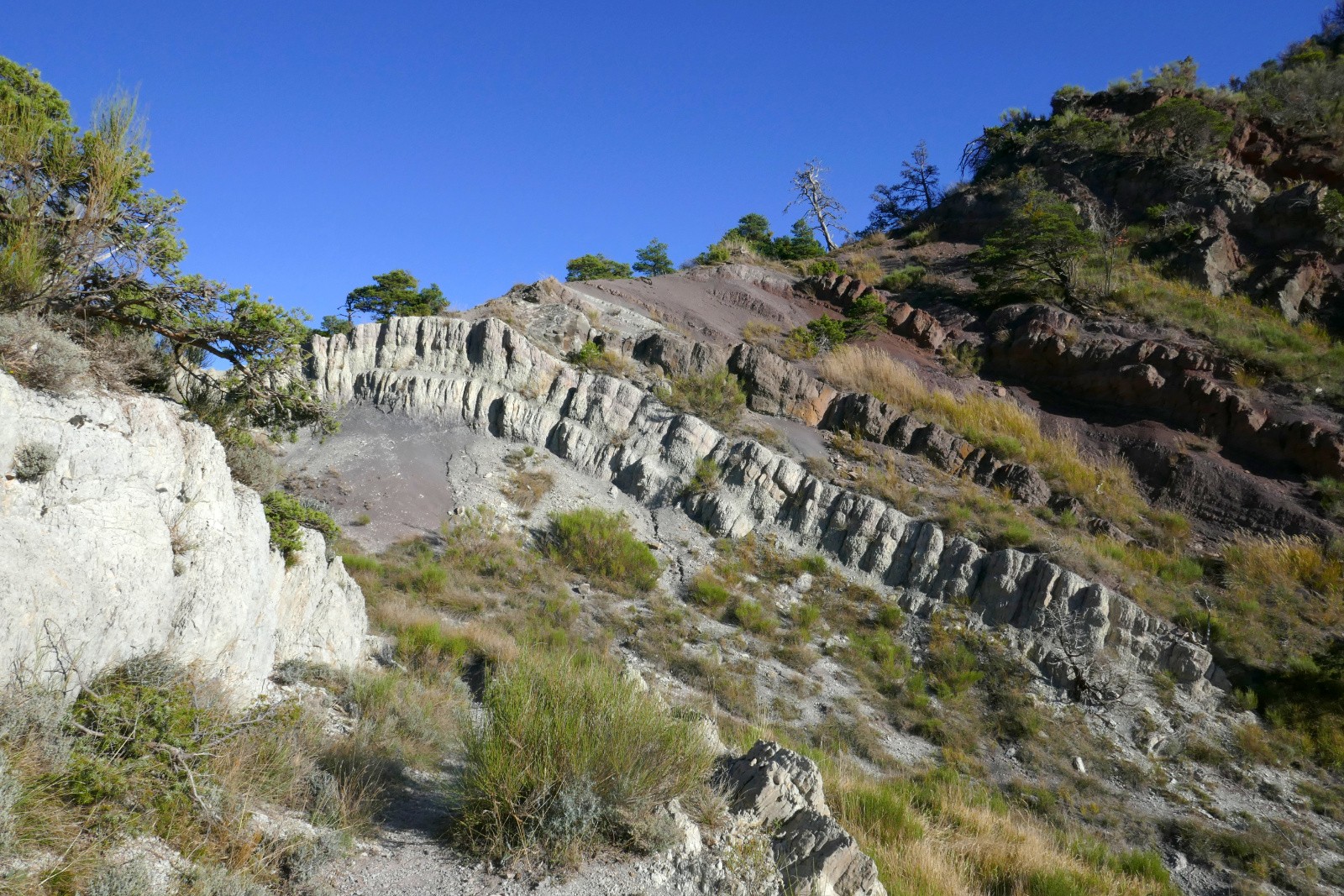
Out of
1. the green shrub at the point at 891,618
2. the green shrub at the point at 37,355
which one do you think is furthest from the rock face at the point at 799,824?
the green shrub at the point at 891,618

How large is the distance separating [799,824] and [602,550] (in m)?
11.1

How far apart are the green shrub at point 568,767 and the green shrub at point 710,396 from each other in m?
15.2

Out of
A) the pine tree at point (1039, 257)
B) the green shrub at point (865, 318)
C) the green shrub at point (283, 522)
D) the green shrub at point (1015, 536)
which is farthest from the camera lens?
the pine tree at point (1039, 257)

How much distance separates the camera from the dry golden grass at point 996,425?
1948 cm

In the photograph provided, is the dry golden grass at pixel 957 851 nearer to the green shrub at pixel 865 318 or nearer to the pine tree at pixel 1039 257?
the green shrub at pixel 865 318

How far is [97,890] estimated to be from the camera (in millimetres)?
3504

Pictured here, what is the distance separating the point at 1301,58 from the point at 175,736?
5881cm

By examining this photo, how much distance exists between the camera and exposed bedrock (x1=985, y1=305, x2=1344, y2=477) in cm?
1942

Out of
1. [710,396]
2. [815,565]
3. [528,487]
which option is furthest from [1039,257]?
[528,487]

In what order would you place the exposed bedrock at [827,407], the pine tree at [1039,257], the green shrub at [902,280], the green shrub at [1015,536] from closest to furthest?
the green shrub at [1015,536] → the exposed bedrock at [827,407] → the pine tree at [1039,257] → the green shrub at [902,280]

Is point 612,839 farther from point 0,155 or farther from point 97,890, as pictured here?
point 0,155

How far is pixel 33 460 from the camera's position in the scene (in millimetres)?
4895

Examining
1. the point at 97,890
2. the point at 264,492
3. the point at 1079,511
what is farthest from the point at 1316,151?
the point at 97,890

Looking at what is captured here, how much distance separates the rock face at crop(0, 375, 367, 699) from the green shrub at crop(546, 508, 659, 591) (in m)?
9.03
